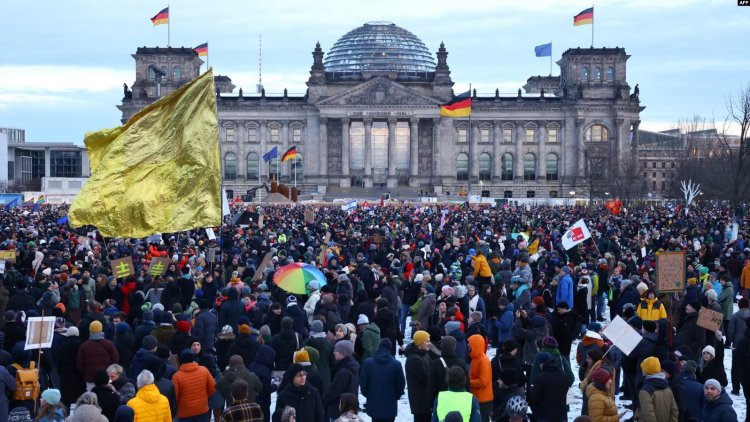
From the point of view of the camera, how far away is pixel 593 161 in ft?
317

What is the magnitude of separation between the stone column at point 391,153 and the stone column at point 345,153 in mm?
4374

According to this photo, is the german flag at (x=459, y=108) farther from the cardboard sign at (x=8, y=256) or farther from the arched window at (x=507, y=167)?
the cardboard sign at (x=8, y=256)

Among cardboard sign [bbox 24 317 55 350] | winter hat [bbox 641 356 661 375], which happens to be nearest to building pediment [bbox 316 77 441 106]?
cardboard sign [bbox 24 317 55 350]

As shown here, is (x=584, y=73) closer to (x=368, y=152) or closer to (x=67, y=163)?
(x=368, y=152)

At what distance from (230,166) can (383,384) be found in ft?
319

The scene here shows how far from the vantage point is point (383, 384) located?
11680mm

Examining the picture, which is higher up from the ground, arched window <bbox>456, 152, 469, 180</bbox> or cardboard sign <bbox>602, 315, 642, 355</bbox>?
arched window <bbox>456, 152, 469, 180</bbox>

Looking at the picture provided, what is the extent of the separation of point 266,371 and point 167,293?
685 cm

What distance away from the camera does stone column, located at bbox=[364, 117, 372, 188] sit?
105m

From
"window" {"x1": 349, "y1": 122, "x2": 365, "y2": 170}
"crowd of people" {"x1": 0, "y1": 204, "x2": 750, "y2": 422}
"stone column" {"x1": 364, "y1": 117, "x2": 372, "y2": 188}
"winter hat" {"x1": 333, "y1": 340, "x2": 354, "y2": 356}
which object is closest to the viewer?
"crowd of people" {"x1": 0, "y1": 204, "x2": 750, "y2": 422}

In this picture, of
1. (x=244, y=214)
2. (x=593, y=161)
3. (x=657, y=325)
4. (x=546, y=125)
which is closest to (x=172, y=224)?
(x=657, y=325)

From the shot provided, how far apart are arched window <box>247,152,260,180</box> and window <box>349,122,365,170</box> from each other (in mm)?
10148

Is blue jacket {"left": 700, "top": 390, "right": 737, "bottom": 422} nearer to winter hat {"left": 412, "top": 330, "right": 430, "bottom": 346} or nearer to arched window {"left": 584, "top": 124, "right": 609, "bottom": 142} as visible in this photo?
winter hat {"left": 412, "top": 330, "right": 430, "bottom": 346}

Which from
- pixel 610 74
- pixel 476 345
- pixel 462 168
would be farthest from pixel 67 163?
pixel 476 345
